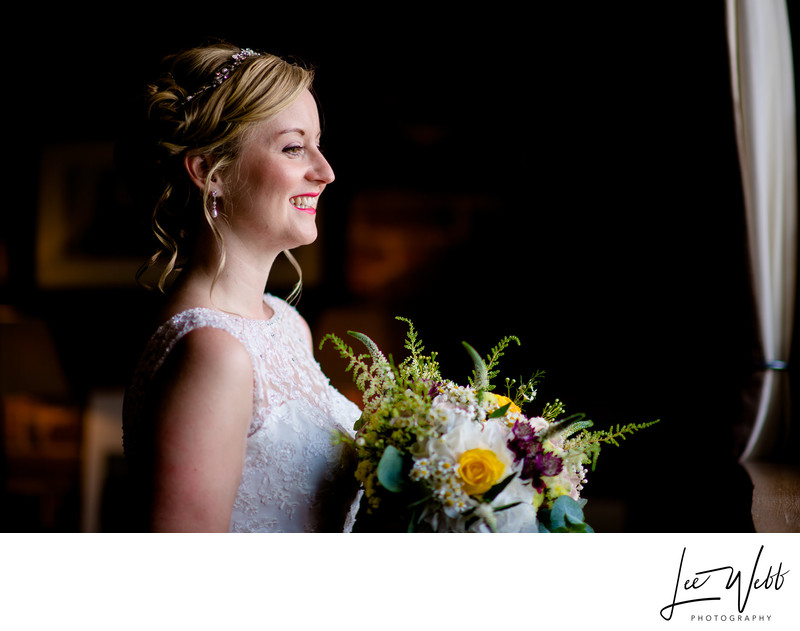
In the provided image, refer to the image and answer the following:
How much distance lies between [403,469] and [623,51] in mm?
2661

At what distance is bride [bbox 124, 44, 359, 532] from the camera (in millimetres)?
1230

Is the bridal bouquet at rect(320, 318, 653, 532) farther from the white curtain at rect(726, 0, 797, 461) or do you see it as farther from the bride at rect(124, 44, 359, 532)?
the white curtain at rect(726, 0, 797, 461)

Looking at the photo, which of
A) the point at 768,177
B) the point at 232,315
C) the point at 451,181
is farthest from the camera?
the point at 451,181

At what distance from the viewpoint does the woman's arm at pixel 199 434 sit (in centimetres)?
115

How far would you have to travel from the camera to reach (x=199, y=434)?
116 cm

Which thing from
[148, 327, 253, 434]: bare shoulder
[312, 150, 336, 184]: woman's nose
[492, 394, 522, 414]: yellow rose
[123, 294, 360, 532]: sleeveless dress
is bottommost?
[123, 294, 360, 532]: sleeveless dress

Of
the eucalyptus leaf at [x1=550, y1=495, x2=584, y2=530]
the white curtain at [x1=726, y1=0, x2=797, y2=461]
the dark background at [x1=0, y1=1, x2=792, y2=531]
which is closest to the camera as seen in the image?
the eucalyptus leaf at [x1=550, y1=495, x2=584, y2=530]

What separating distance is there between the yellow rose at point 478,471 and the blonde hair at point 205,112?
637mm

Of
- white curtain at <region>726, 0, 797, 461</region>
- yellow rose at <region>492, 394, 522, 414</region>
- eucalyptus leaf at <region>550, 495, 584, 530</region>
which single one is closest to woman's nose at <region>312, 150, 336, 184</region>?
yellow rose at <region>492, 394, 522, 414</region>

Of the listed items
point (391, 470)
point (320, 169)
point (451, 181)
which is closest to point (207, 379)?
point (391, 470)

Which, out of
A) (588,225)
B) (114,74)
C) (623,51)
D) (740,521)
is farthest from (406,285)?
(740,521)

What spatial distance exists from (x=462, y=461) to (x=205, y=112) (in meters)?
0.87

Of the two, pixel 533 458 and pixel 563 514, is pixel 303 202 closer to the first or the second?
pixel 533 458
